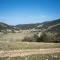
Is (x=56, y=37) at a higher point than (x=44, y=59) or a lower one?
higher

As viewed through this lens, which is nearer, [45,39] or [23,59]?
[23,59]

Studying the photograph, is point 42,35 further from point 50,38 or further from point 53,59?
point 53,59

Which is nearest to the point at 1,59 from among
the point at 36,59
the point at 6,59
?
the point at 6,59

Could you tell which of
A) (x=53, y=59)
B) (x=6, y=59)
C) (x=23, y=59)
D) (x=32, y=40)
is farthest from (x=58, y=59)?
(x=32, y=40)

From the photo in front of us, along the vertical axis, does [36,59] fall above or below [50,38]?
below

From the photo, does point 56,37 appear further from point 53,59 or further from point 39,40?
point 53,59

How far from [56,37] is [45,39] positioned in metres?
3.21

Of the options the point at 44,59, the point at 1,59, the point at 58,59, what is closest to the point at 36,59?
the point at 44,59

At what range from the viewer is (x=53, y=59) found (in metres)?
23.3

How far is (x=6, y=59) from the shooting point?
23.1 meters

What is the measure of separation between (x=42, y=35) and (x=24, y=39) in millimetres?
4488

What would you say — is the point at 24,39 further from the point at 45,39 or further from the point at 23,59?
the point at 23,59

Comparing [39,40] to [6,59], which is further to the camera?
[39,40]

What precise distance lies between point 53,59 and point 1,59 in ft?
21.0
